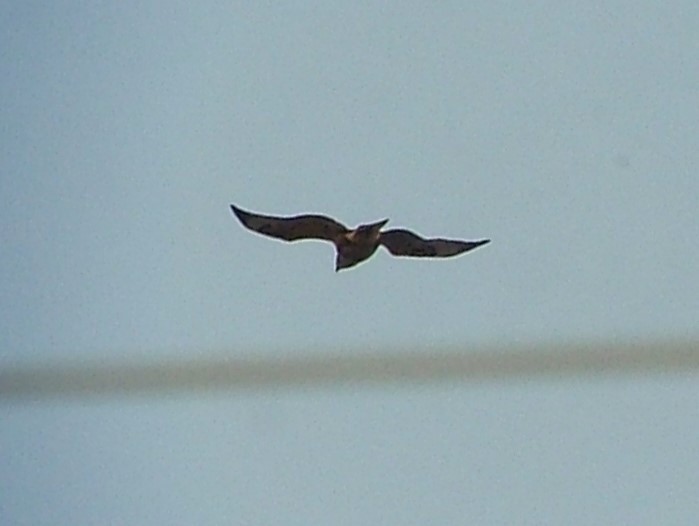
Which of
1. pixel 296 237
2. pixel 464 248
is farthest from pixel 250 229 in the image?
pixel 464 248

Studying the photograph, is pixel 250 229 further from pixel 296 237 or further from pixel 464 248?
pixel 464 248
